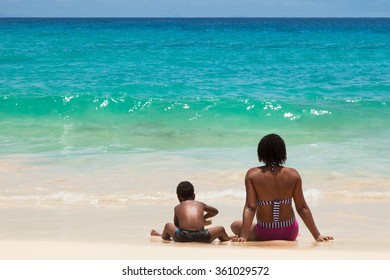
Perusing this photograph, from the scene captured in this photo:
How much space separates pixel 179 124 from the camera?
15.2 meters

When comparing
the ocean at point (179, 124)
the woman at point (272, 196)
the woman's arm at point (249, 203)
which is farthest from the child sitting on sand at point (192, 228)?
the ocean at point (179, 124)

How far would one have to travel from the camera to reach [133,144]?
12219 mm

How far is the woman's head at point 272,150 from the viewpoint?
17.1 ft

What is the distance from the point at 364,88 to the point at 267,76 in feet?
11.8

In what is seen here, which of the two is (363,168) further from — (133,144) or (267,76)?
(267,76)

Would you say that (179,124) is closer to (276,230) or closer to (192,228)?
(192,228)

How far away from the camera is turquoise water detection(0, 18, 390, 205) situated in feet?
28.9

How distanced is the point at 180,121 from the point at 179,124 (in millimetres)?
322

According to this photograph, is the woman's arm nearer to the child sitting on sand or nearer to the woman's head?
the woman's head

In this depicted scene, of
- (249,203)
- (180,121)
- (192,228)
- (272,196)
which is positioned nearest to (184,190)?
(192,228)

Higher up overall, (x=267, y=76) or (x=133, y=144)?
(x=267, y=76)

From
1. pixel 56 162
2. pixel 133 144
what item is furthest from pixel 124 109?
pixel 56 162

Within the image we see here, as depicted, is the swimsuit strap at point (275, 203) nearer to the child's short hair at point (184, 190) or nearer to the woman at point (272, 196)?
the woman at point (272, 196)

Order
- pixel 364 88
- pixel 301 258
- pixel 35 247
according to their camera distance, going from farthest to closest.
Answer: pixel 364 88, pixel 35 247, pixel 301 258
